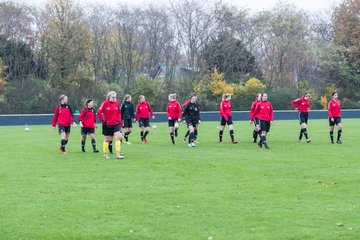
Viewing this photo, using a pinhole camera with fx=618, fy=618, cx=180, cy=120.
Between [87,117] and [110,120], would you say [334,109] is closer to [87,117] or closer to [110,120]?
[87,117]

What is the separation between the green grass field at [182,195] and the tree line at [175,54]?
30.6m

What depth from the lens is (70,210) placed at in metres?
9.07

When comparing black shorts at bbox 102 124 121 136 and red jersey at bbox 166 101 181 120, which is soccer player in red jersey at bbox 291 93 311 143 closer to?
red jersey at bbox 166 101 181 120

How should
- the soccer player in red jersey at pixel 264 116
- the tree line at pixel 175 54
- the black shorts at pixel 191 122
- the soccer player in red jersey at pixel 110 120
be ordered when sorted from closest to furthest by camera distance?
the soccer player in red jersey at pixel 110 120, the soccer player in red jersey at pixel 264 116, the black shorts at pixel 191 122, the tree line at pixel 175 54

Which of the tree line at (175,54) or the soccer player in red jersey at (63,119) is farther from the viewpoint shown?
the tree line at (175,54)

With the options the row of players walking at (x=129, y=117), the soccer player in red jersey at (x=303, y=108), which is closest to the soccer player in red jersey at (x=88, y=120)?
the row of players walking at (x=129, y=117)

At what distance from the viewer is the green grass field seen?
25.6ft

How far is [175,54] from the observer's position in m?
55.6

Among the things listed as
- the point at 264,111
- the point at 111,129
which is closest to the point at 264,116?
the point at 264,111

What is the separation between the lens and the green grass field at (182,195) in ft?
25.6

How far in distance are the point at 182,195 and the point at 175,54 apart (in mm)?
45844

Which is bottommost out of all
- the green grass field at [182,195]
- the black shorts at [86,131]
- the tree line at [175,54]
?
the green grass field at [182,195]

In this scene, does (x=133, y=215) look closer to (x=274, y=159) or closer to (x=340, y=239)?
(x=340, y=239)

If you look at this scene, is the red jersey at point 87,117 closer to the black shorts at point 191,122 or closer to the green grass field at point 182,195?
the green grass field at point 182,195
